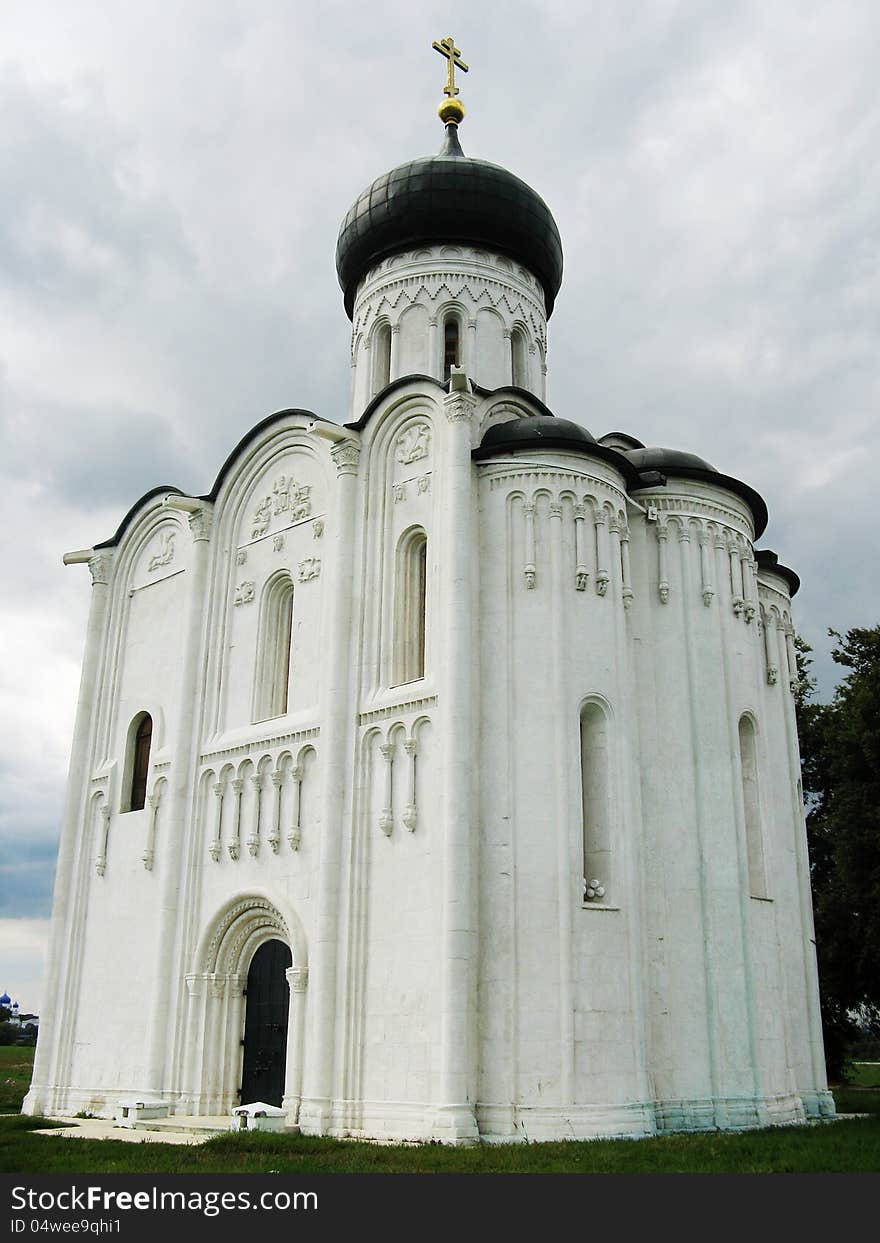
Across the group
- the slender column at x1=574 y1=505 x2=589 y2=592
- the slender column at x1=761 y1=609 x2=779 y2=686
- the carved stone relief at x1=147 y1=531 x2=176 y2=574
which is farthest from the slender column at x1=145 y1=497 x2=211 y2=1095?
the slender column at x1=761 y1=609 x2=779 y2=686

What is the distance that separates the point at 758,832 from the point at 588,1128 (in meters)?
4.59

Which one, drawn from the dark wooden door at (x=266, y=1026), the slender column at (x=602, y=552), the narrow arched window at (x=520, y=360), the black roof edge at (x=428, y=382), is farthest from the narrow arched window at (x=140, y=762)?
the narrow arched window at (x=520, y=360)

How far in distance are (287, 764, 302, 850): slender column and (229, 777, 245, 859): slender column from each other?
3.24ft

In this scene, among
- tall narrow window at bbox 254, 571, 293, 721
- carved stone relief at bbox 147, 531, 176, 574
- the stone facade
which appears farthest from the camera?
carved stone relief at bbox 147, 531, 176, 574

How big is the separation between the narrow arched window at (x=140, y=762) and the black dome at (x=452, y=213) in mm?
7811

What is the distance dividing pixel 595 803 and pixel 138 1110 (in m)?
6.46

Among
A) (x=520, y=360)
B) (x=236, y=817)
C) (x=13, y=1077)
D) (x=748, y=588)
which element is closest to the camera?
(x=236, y=817)

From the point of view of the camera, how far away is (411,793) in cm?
1223

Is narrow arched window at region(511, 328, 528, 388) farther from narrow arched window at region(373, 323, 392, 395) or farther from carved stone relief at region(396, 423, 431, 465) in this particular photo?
carved stone relief at region(396, 423, 431, 465)

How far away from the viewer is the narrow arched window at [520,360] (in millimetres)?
17094

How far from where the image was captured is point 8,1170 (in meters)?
9.02

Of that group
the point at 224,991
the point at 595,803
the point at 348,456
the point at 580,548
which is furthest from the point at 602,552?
the point at 224,991

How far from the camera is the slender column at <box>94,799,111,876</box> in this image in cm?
1611

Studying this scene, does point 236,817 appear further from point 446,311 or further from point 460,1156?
point 446,311
